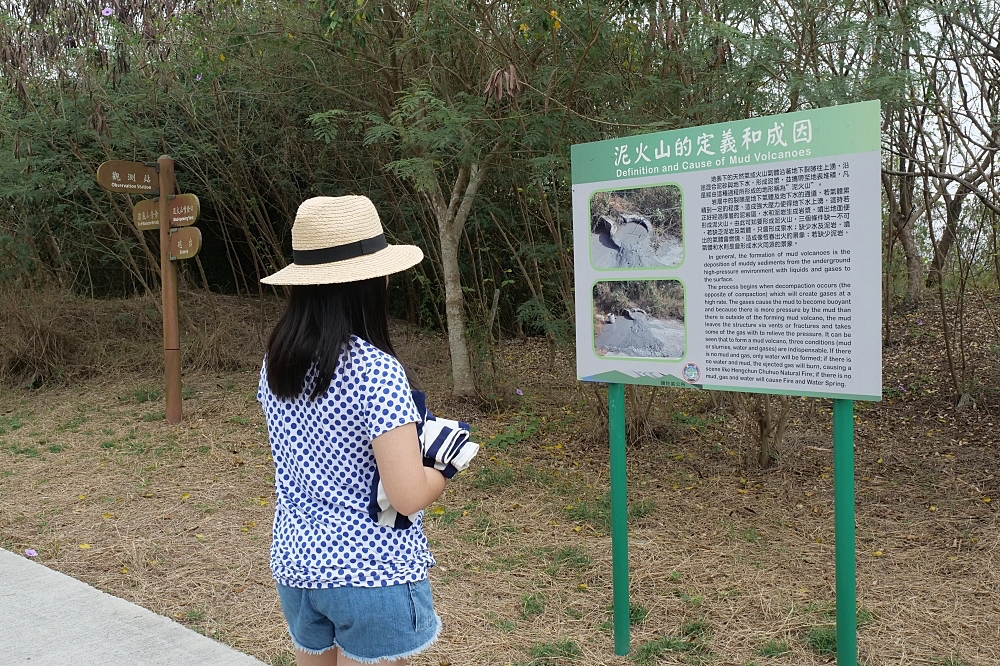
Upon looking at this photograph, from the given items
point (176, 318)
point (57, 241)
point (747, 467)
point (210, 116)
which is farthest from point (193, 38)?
point (747, 467)

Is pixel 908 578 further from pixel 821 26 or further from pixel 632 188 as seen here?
pixel 821 26

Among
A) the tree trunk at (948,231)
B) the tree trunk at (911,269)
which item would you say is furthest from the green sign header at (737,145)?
the tree trunk at (911,269)

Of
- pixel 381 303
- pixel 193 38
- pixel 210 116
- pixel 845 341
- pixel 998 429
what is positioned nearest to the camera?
pixel 381 303

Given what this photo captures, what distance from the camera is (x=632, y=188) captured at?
3.21 meters

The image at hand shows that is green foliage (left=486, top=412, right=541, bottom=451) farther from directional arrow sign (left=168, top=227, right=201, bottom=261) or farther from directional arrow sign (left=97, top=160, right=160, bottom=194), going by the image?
directional arrow sign (left=97, top=160, right=160, bottom=194)

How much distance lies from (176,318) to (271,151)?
2644 mm

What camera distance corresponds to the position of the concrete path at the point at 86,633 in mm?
3270

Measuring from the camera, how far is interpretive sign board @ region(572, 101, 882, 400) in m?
2.64

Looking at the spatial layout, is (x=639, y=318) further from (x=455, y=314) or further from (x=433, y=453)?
(x=455, y=314)

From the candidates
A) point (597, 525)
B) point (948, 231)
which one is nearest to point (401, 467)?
point (597, 525)

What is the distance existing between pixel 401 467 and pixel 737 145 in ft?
5.79

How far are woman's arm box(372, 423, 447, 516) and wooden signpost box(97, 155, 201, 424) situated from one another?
6.11 meters

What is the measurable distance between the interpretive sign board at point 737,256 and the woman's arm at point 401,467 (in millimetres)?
1507

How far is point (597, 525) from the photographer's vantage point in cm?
487
